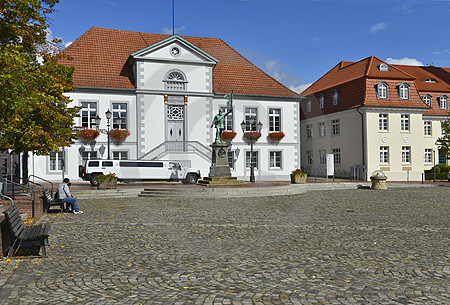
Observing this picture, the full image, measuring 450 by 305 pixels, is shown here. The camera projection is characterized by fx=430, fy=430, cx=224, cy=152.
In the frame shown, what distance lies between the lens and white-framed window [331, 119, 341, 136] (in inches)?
1577

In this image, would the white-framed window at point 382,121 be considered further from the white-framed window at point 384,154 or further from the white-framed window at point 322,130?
the white-framed window at point 322,130

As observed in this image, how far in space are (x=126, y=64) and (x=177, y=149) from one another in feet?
26.6

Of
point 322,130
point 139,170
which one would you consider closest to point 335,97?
point 322,130

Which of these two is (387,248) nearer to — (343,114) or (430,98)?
(343,114)

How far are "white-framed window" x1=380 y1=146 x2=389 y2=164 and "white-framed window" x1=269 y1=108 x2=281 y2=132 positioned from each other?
934 centimetres

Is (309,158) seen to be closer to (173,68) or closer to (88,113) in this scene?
(173,68)

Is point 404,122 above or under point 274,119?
under

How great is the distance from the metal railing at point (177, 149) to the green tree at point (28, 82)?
438 inches

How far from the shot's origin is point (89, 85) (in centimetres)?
3092

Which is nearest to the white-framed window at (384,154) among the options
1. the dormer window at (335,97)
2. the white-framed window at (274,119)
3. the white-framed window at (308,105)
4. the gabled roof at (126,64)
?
the dormer window at (335,97)

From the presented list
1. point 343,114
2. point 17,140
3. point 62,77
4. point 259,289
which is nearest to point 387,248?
point 259,289

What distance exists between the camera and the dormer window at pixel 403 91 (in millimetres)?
38125

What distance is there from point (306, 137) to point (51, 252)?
39.7m

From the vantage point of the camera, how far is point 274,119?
35812 mm
